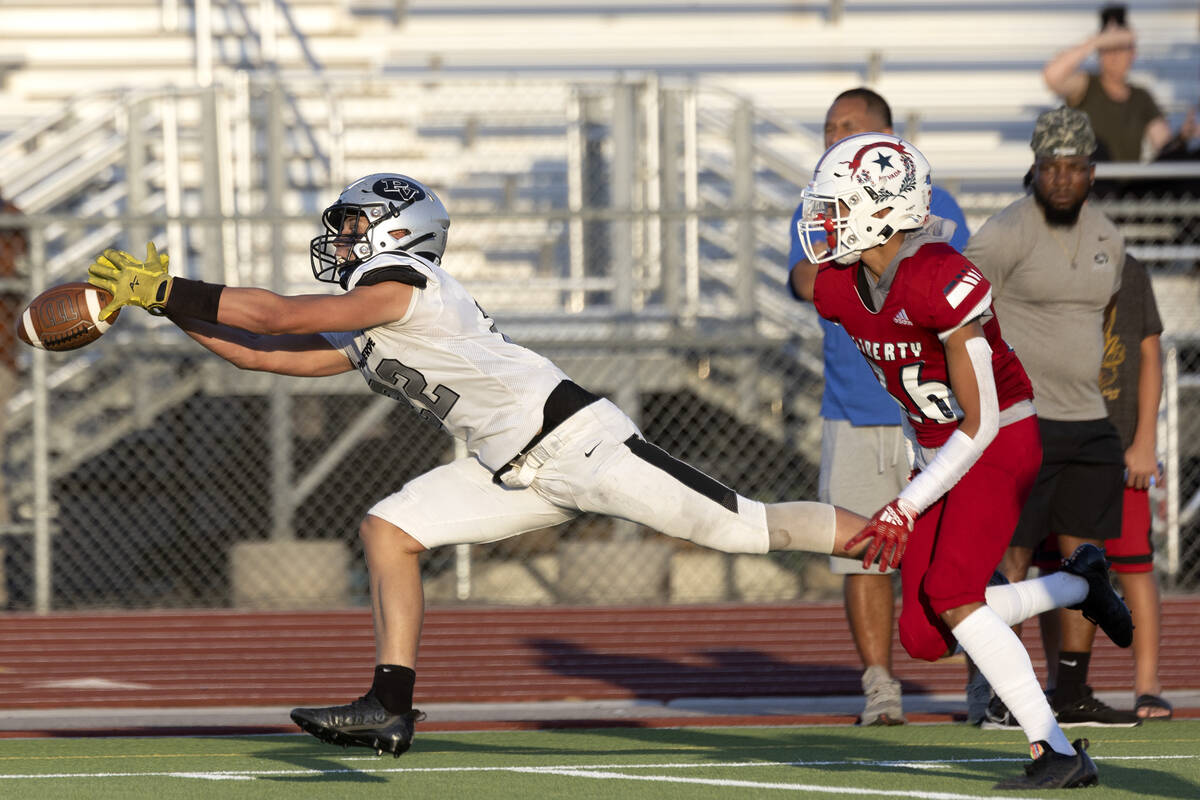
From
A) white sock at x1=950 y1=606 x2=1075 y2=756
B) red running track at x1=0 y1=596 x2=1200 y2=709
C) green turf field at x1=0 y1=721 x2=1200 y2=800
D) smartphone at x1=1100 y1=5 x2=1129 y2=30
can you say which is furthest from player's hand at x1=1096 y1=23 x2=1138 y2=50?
white sock at x1=950 y1=606 x2=1075 y2=756

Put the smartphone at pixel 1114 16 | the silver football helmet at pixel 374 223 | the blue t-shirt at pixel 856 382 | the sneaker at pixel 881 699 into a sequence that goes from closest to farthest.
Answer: the silver football helmet at pixel 374 223 < the sneaker at pixel 881 699 < the blue t-shirt at pixel 856 382 < the smartphone at pixel 1114 16

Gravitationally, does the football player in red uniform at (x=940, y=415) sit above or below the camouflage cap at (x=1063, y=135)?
below

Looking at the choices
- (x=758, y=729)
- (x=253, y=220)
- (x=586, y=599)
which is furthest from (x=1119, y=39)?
(x=758, y=729)

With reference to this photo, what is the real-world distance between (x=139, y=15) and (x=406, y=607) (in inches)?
355

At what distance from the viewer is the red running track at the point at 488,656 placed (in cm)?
723

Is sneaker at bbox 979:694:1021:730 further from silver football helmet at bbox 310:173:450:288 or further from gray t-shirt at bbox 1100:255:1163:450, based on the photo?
silver football helmet at bbox 310:173:450:288

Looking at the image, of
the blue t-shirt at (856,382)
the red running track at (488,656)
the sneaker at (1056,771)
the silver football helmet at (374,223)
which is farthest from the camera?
the red running track at (488,656)

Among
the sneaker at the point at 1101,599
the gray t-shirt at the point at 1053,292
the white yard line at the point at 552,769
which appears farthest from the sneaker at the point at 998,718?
the sneaker at the point at 1101,599

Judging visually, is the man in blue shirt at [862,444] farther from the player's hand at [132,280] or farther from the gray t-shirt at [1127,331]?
the player's hand at [132,280]

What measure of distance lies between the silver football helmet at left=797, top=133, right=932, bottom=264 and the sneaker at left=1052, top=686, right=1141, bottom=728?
2.16 m

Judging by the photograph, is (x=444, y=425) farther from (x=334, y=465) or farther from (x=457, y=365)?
(x=334, y=465)

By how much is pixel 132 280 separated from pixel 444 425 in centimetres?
99

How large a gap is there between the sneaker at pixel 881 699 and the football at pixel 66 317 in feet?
9.44

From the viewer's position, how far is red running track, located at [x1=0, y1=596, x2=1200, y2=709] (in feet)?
23.7
